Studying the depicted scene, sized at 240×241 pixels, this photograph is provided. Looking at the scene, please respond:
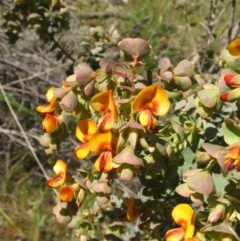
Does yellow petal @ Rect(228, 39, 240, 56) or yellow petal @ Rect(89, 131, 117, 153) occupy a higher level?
yellow petal @ Rect(228, 39, 240, 56)

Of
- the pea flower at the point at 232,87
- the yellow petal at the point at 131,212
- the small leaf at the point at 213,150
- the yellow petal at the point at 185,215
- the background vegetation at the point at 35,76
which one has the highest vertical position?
the pea flower at the point at 232,87

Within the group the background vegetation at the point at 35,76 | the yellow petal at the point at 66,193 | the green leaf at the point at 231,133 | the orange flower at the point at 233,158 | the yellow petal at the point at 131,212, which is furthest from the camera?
the background vegetation at the point at 35,76

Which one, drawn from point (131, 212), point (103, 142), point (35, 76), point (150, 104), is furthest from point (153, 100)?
point (35, 76)

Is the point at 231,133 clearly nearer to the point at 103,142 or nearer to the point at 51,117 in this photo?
the point at 103,142

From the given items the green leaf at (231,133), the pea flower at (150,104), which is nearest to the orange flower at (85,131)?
the pea flower at (150,104)

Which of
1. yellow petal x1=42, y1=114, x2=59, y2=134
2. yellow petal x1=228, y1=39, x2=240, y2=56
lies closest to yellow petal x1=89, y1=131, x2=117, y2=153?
yellow petal x1=42, y1=114, x2=59, y2=134

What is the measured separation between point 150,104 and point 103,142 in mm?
102

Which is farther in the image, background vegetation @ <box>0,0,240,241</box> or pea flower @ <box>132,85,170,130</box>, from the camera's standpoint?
background vegetation @ <box>0,0,240,241</box>

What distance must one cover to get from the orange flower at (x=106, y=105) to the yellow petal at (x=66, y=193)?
22 centimetres

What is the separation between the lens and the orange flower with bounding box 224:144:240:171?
3.28 feet

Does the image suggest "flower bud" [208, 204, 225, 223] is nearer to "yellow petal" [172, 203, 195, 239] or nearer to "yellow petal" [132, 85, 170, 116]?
"yellow petal" [172, 203, 195, 239]

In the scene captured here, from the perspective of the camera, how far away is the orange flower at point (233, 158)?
100 cm

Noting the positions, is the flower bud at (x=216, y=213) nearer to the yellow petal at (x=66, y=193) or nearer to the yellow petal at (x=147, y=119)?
the yellow petal at (x=147, y=119)

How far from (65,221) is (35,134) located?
1.75 m
